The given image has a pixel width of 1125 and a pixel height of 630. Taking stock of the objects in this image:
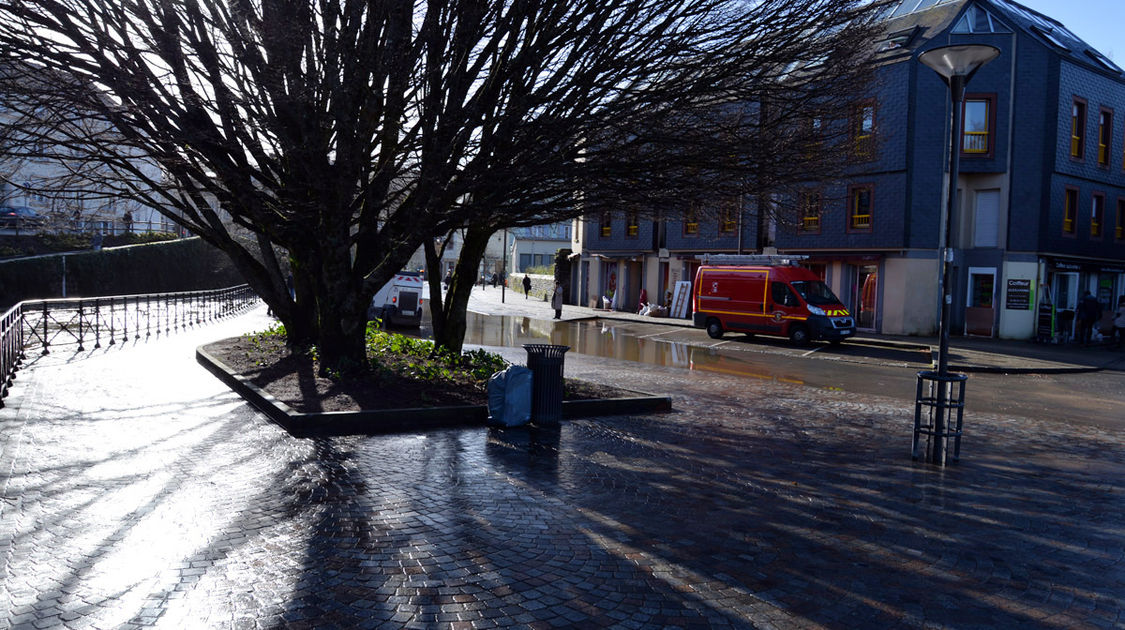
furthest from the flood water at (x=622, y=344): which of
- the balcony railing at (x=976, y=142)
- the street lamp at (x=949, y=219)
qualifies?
the balcony railing at (x=976, y=142)

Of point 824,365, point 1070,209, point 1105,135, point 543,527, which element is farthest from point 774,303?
point 543,527

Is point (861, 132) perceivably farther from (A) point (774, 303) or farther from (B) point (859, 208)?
(B) point (859, 208)

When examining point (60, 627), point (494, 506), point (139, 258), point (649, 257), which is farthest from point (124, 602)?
point (139, 258)

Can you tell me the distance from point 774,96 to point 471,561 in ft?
25.3

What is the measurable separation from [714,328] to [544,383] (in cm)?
1742

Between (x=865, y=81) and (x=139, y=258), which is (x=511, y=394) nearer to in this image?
(x=865, y=81)

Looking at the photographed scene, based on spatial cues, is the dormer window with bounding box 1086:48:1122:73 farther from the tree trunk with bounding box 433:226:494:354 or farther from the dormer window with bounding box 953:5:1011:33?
the tree trunk with bounding box 433:226:494:354

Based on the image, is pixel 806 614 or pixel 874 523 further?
pixel 874 523

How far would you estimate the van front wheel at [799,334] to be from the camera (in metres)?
23.7

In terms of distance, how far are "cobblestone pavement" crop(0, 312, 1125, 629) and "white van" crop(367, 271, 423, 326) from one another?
1648 centimetres

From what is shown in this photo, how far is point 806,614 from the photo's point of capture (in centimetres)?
446

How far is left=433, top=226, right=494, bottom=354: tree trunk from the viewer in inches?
532

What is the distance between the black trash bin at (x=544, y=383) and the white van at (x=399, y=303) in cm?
1714

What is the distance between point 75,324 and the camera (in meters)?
19.1
